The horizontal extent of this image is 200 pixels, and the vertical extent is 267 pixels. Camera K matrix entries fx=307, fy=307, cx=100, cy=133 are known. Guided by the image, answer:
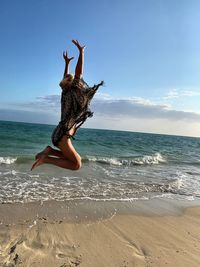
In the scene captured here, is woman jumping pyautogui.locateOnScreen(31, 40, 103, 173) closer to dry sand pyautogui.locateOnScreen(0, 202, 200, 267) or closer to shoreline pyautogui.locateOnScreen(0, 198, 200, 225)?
dry sand pyautogui.locateOnScreen(0, 202, 200, 267)

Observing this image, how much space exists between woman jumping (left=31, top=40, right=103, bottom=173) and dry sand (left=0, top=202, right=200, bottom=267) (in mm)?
1670

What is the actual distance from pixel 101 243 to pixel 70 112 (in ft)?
9.32

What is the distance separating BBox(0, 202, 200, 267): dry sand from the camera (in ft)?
18.0

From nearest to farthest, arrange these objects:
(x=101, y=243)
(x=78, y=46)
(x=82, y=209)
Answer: (x=78, y=46), (x=101, y=243), (x=82, y=209)

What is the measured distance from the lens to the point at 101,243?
633cm

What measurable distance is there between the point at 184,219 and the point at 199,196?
3.22 m

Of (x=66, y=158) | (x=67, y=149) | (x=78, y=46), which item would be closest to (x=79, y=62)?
(x=78, y=46)

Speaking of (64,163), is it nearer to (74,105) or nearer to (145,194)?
(74,105)

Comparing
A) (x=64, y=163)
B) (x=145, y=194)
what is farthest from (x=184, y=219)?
(x=64, y=163)

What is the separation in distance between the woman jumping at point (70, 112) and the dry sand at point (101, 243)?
5.48ft

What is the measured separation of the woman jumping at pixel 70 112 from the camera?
5.30 m

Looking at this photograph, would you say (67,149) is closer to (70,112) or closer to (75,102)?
(70,112)

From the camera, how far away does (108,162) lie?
19.9m

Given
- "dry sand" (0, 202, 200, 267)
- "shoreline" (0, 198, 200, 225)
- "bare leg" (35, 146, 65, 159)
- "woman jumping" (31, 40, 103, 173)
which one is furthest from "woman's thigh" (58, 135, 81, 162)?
"shoreline" (0, 198, 200, 225)
